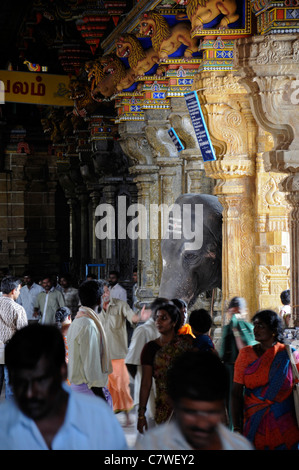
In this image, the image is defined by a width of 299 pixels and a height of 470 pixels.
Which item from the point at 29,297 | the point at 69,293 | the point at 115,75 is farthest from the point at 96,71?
the point at 29,297

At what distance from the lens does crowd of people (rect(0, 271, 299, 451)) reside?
2586 millimetres

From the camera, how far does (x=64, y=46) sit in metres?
15.7

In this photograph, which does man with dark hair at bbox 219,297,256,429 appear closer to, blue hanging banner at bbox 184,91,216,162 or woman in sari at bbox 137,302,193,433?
woman in sari at bbox 137,302,193,433

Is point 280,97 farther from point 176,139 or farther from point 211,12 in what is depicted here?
point 176,139

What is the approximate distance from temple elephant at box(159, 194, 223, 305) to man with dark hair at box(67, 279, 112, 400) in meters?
2.39

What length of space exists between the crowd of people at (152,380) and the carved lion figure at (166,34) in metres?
2.61

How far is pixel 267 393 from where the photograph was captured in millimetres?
4355

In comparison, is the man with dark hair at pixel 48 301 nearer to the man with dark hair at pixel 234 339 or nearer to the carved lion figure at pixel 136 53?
the carved lion figure at pixel 136 53

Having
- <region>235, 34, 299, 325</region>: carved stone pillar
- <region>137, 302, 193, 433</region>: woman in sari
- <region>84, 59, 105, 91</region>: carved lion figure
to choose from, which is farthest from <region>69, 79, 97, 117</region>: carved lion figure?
<region>137, 302, 193, 433</region>: woman in sari

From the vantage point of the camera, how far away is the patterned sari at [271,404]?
14.2 ft

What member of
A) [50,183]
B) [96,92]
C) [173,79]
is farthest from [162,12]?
[50,183]

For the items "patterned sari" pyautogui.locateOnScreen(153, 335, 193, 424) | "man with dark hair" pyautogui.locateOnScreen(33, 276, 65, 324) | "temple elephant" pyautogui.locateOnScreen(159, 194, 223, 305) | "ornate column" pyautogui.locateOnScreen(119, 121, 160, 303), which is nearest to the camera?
"patterned sari" pyautogui.locateOnScreen(153, 335, 193, 424)

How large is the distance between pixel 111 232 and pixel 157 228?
14.7ft

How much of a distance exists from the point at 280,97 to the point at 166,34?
2423mm
